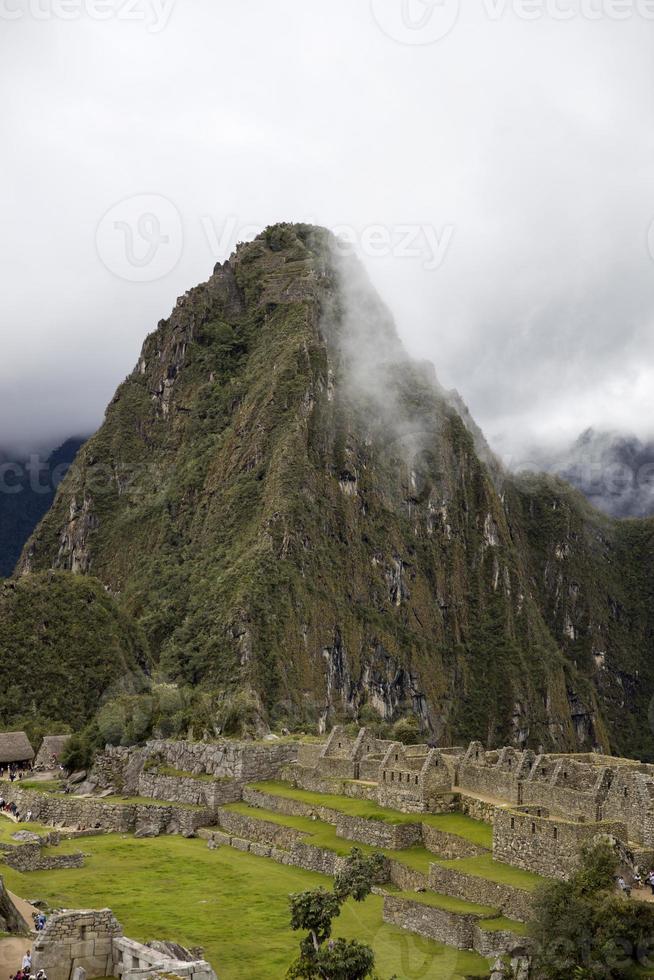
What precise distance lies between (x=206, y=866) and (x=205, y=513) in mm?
106249

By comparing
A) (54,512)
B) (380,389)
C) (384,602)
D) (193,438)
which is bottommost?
(384,602)

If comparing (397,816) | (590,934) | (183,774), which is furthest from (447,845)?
(183,774)

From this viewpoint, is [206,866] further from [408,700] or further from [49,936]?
[408,700]

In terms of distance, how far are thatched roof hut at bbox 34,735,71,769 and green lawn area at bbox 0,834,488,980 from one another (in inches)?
801

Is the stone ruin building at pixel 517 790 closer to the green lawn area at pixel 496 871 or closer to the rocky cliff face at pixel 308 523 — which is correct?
the green lawn area at pixel 496 871

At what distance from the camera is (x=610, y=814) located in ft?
86.9

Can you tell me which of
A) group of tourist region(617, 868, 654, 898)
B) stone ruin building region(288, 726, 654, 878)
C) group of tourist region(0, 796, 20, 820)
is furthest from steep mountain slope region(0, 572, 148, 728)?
group of tourist region(617, 868, 654, 898)

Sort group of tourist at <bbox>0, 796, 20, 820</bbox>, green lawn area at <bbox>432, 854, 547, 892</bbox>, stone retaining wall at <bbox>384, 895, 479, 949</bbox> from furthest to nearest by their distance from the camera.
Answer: group of tourist at <bbox>0, 796, 20, 820</bbox> < green lawn area at <bbox>432, 854, 547, 892</bbox> < stone retaining wall at <bbox>384, 895, 479, 949</bbox>

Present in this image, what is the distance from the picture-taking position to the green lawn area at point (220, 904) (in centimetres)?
2311

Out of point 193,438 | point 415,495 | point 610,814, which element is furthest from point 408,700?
point 610,814

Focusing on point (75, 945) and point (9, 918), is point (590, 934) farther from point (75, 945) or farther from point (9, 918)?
point (9, 918)

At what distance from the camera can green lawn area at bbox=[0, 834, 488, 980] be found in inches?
910

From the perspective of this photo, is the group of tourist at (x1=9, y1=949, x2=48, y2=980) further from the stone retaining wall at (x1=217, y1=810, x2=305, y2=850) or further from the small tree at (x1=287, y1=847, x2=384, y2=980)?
the stone retaining wall at (x1=217, y1=810, x2=305, y2=850)

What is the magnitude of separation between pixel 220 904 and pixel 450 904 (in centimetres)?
603
